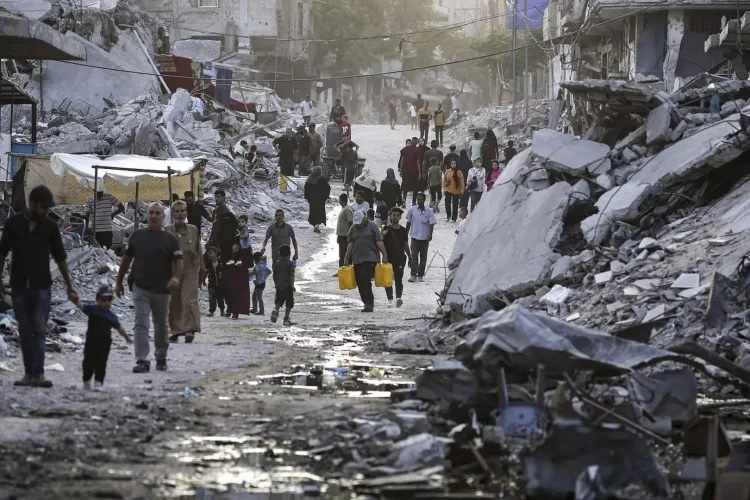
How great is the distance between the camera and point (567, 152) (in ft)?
52.3

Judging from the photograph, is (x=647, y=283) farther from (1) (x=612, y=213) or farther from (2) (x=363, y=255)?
(2) (x=363, y=255)

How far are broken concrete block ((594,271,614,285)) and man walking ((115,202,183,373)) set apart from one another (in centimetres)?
486

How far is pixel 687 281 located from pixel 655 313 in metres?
0.67

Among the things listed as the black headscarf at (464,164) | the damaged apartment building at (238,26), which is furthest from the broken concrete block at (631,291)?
the damaged apartment building at (238,26)

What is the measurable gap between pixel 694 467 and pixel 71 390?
15.3 feet

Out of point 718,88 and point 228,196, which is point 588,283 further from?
point 228,196

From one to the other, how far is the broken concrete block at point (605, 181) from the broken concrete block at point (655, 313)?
11.4ft

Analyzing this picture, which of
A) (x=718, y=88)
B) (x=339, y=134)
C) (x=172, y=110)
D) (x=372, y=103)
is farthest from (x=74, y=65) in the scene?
(x=372, y=103)

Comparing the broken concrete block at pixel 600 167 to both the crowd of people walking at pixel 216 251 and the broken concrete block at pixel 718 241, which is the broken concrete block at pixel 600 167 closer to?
the broken concrete block at pixel 718 241

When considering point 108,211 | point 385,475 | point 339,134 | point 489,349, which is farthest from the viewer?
point 339,134

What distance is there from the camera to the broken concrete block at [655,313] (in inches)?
464

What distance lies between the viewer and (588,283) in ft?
44.5

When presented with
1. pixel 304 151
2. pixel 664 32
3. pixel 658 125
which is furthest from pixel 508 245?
pixel 304 151

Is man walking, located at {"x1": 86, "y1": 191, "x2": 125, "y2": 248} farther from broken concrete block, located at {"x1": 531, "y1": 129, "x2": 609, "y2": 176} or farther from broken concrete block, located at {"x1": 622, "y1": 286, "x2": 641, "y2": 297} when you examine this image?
broken concrete block, located at {"x1": 622, "y1": 286, "x2": 641, "y2": 297}
